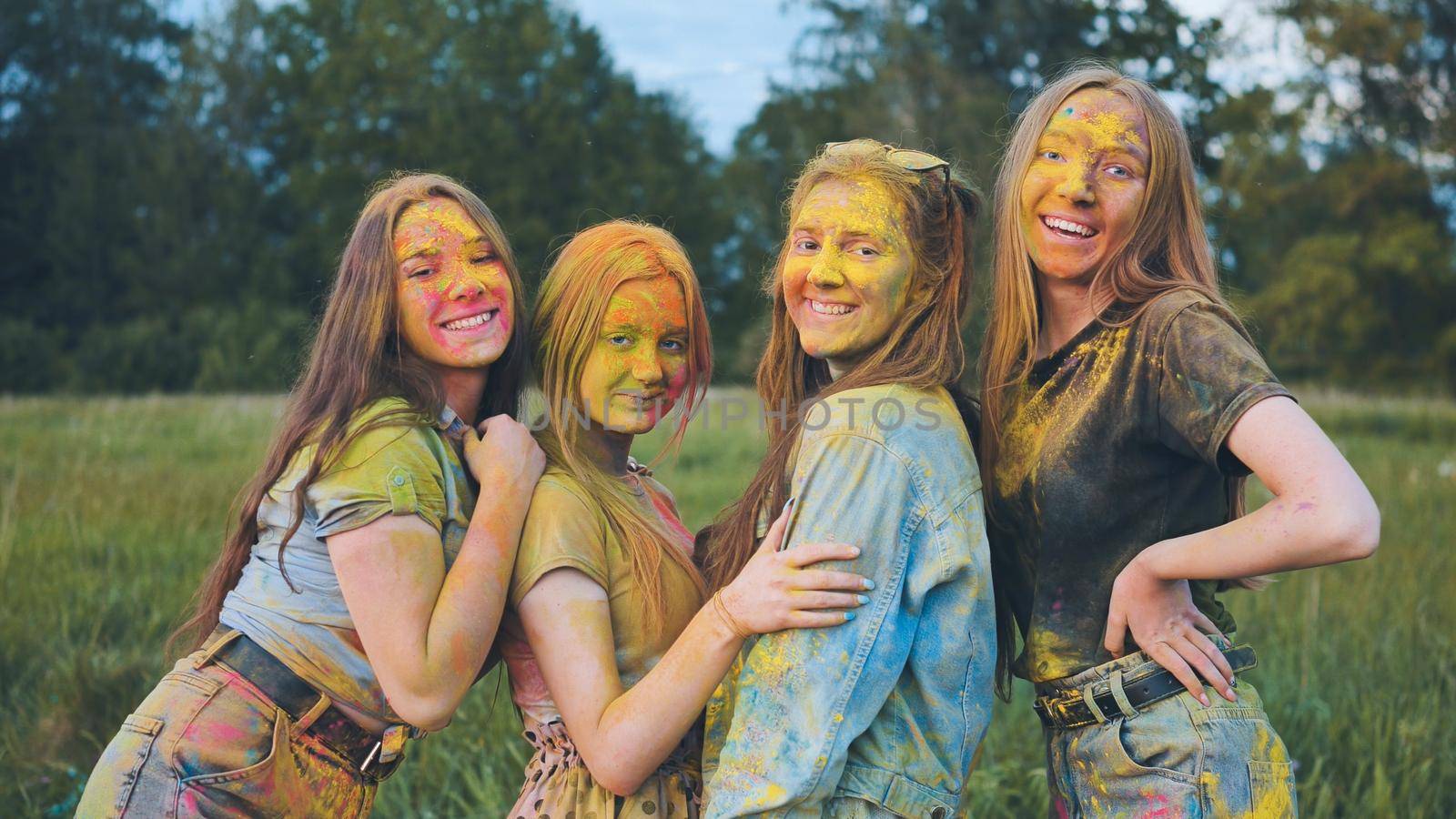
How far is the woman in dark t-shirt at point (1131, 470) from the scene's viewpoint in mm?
2154

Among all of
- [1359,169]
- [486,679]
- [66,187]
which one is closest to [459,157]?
[66,187]

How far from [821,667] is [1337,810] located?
3.06 meters

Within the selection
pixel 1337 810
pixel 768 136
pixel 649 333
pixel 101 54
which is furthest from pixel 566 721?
pixel 101 54

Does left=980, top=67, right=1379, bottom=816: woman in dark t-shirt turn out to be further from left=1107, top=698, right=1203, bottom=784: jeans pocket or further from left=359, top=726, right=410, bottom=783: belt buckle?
left=359, top=726, right=410, bottom=783: belt buckle

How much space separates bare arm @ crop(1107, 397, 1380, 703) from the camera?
6.68 feet

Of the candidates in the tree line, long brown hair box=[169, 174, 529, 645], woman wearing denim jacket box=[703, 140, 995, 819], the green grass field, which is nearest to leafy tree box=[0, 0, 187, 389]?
the tree line

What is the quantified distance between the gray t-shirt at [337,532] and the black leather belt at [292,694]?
2 centimetres

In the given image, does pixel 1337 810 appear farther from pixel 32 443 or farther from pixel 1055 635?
pixel 32 443

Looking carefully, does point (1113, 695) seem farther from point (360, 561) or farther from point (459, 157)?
point (459, 157)

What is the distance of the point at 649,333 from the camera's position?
2.73 metres

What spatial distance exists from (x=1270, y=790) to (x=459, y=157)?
30.6 meters

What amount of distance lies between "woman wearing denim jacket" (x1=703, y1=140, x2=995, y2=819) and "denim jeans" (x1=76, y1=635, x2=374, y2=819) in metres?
0.88

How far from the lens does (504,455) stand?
254 centimetres

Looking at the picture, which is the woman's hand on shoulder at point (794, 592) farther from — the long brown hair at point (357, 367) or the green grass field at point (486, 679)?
the green grass field at point (486, 679)
